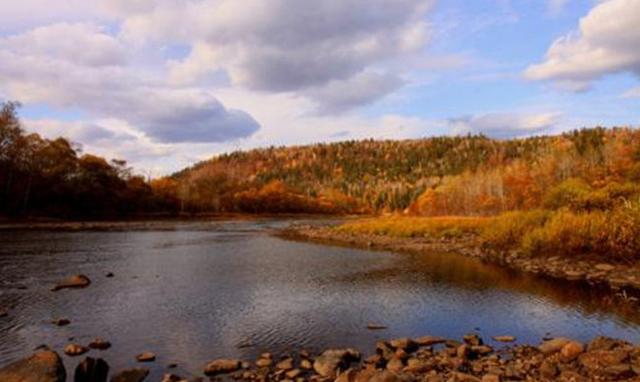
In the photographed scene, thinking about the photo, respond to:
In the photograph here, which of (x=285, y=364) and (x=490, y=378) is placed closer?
(x=490, y=378)

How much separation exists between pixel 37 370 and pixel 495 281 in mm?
20157

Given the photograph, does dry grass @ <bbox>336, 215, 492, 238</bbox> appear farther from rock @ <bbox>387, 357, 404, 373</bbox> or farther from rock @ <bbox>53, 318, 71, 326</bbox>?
rock @ <bbox>53, 318, 71, 326</bbox>

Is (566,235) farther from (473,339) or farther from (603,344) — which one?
(603,344)

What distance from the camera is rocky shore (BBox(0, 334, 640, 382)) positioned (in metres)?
11.2

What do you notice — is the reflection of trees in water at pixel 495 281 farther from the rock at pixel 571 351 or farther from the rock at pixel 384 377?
the rock at pixel 384 377

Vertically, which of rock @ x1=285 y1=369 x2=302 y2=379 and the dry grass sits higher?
the dry grass

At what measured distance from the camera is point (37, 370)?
11234 millimetres

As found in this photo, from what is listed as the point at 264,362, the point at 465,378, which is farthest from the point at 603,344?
the point at 264,362

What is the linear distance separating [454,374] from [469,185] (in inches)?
4329

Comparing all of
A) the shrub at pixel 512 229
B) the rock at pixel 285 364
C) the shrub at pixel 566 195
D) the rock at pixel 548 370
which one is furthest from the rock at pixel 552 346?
the shrub at pixel 566 195

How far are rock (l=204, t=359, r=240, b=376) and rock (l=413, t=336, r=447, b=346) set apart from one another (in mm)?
5301

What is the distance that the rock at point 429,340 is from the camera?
571 inches

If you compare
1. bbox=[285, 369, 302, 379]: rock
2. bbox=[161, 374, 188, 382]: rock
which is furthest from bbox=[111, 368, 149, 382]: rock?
bbox=[285, 369, 302, 379]: rock

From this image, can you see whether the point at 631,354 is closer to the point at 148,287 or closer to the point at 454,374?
the point at 454,374
